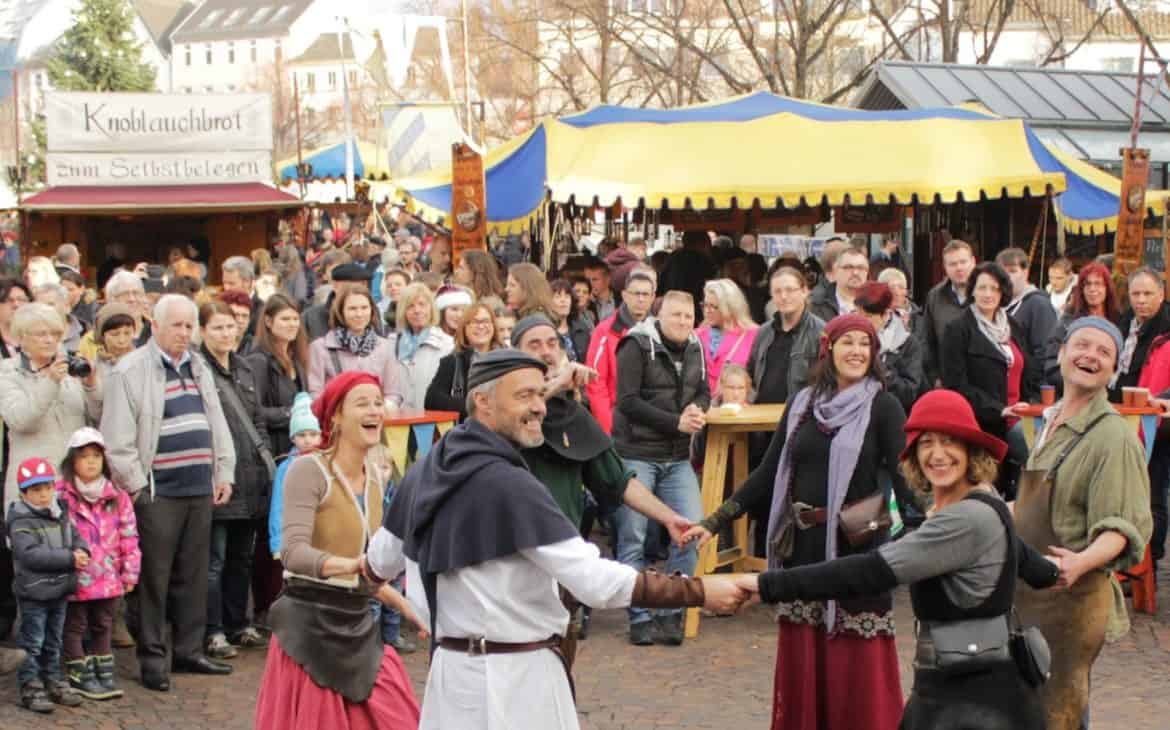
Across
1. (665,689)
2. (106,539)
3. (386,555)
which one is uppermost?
(386,555)

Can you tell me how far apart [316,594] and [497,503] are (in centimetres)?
157

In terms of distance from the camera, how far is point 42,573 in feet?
25.9

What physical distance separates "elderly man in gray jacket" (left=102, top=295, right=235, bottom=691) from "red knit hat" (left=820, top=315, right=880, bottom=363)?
318cm

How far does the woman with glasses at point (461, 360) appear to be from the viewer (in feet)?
31.2

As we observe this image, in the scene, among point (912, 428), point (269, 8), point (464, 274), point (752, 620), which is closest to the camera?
point (912, 428)

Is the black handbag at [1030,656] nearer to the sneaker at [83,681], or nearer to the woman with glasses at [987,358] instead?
the sneaker at [83,681]

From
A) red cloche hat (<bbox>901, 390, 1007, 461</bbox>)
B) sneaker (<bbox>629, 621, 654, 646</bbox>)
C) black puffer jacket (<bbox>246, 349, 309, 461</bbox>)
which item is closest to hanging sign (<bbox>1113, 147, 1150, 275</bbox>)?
sneaker (<bbox>629, 621, 654, 646</bbox>)

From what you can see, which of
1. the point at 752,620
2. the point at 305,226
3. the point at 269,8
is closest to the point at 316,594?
the point at 752,620

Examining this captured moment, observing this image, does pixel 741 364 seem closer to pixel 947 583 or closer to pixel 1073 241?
pixel 947 583

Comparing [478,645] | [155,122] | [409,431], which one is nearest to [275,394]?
[409,431]

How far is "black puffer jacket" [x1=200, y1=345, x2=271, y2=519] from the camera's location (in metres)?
8.91

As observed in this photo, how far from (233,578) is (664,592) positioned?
16.2ft

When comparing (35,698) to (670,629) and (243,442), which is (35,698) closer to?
(243,442)

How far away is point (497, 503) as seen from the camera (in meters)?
4.68
